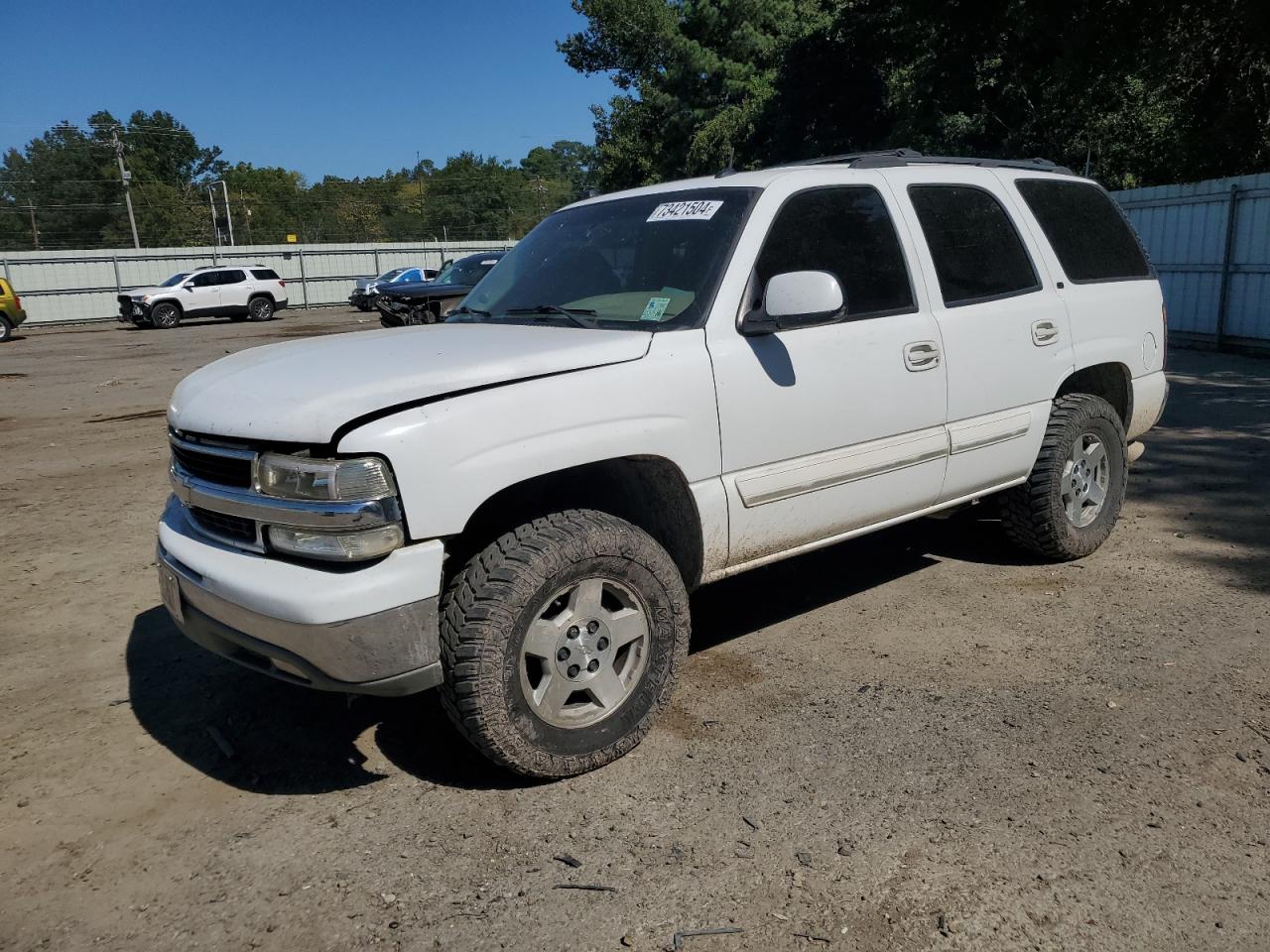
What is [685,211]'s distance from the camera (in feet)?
12.9

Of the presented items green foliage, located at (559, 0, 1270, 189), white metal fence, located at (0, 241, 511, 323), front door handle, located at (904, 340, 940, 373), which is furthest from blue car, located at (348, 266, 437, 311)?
front door handle, located at (904, 340, 940, 373)

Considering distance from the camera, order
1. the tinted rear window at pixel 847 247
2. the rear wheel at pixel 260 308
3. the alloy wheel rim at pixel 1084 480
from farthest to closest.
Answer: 1. the rear wheel at pixel 260 308
2. the alloy wheel rim at pixel 1084 480
3. the tinted rear window at pixel 847 247

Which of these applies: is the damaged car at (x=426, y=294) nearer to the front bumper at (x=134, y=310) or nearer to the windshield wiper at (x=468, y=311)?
the windshield wiper at (x=468, y=311)

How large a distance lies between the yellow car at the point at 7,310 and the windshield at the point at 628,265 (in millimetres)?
25640

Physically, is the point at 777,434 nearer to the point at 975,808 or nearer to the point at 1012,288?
the point at 975,808

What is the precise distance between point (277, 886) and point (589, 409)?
1.63m

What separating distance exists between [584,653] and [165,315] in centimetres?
3014

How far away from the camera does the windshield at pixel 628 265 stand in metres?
3.64

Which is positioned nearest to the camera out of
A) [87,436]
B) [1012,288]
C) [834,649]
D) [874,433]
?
[874,433]

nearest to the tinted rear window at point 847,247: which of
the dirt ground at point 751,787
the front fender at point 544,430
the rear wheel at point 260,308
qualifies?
the front fender at point 544,430

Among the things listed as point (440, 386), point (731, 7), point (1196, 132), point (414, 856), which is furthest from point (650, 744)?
point (731, 7)

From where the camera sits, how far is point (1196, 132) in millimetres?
18797

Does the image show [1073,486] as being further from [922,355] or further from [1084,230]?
[922,355]

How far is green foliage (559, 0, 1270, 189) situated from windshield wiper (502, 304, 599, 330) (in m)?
5.13
